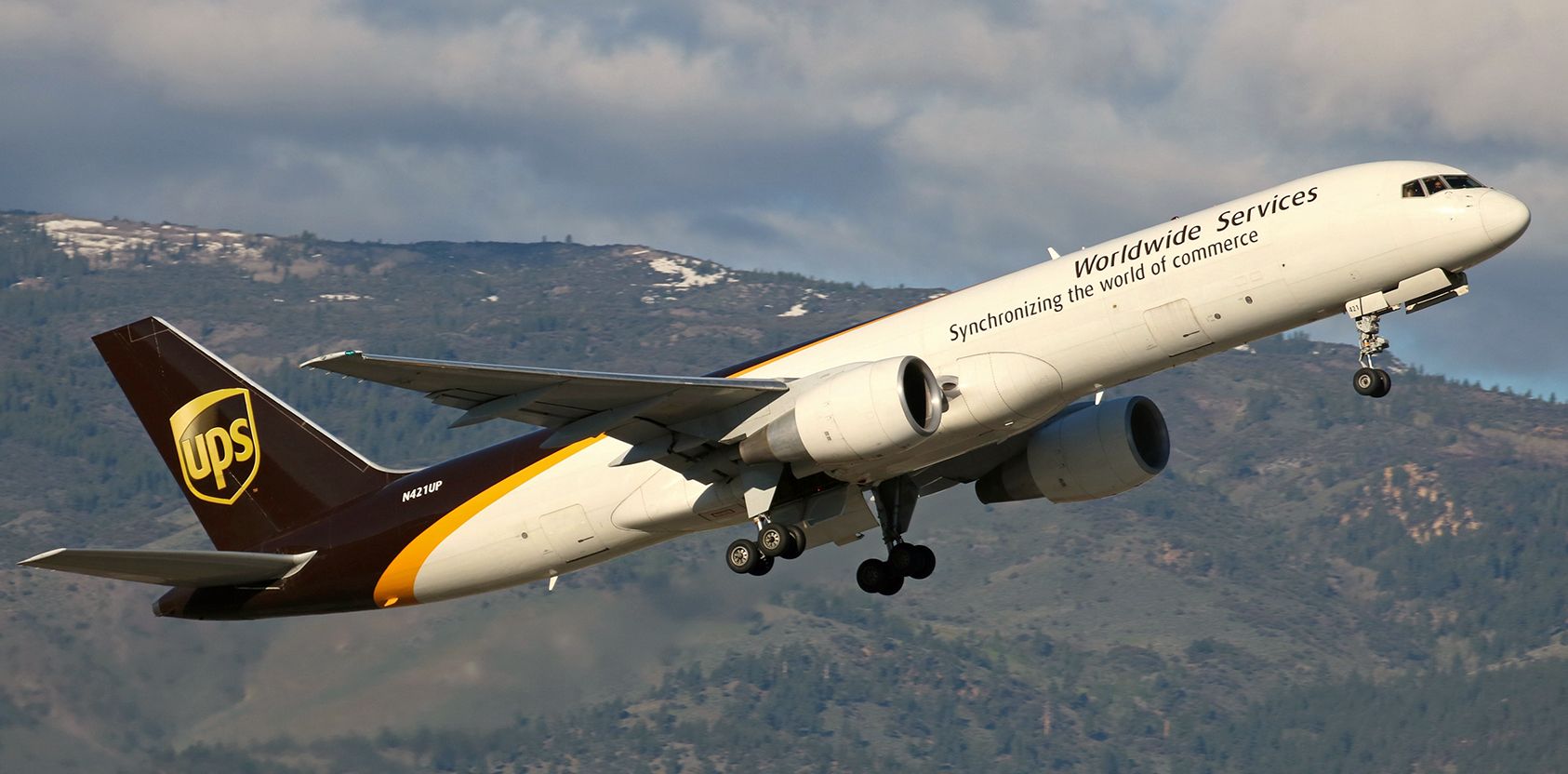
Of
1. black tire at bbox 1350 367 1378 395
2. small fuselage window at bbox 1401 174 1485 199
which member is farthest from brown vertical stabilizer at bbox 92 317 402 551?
small fuselage window at bbox 1401 174 1485 199

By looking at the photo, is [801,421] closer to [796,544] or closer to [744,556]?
[796,544]

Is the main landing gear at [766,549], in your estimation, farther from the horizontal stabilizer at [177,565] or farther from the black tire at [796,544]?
the horizontal stabilizer at [177,565]

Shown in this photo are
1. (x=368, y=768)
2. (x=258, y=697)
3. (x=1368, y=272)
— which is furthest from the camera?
(x=368, y=768)

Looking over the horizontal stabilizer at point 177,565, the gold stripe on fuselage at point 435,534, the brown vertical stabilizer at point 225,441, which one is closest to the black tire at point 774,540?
the gold stripe on fuselage at point 435,534

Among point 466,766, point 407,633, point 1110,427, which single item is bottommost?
point 466,766

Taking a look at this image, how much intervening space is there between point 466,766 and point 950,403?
95540 millimetres

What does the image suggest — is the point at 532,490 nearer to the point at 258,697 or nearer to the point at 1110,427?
the point at 1110,427

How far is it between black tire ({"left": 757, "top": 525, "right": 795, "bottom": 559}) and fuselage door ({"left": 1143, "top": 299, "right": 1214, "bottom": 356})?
26.6ft

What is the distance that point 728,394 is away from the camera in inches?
1485

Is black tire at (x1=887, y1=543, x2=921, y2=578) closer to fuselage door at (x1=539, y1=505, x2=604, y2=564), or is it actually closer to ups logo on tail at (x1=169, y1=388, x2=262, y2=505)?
fuselage door at (x1=539, y1=505, x2=604, y2=564)

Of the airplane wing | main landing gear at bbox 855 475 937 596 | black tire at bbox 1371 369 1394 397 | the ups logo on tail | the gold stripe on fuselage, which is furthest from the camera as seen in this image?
the ups logo on tail

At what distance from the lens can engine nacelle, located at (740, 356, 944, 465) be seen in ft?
119

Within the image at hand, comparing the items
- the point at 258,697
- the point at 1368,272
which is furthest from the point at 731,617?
the point at 1368,272

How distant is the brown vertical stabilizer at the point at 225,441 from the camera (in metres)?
44.1
